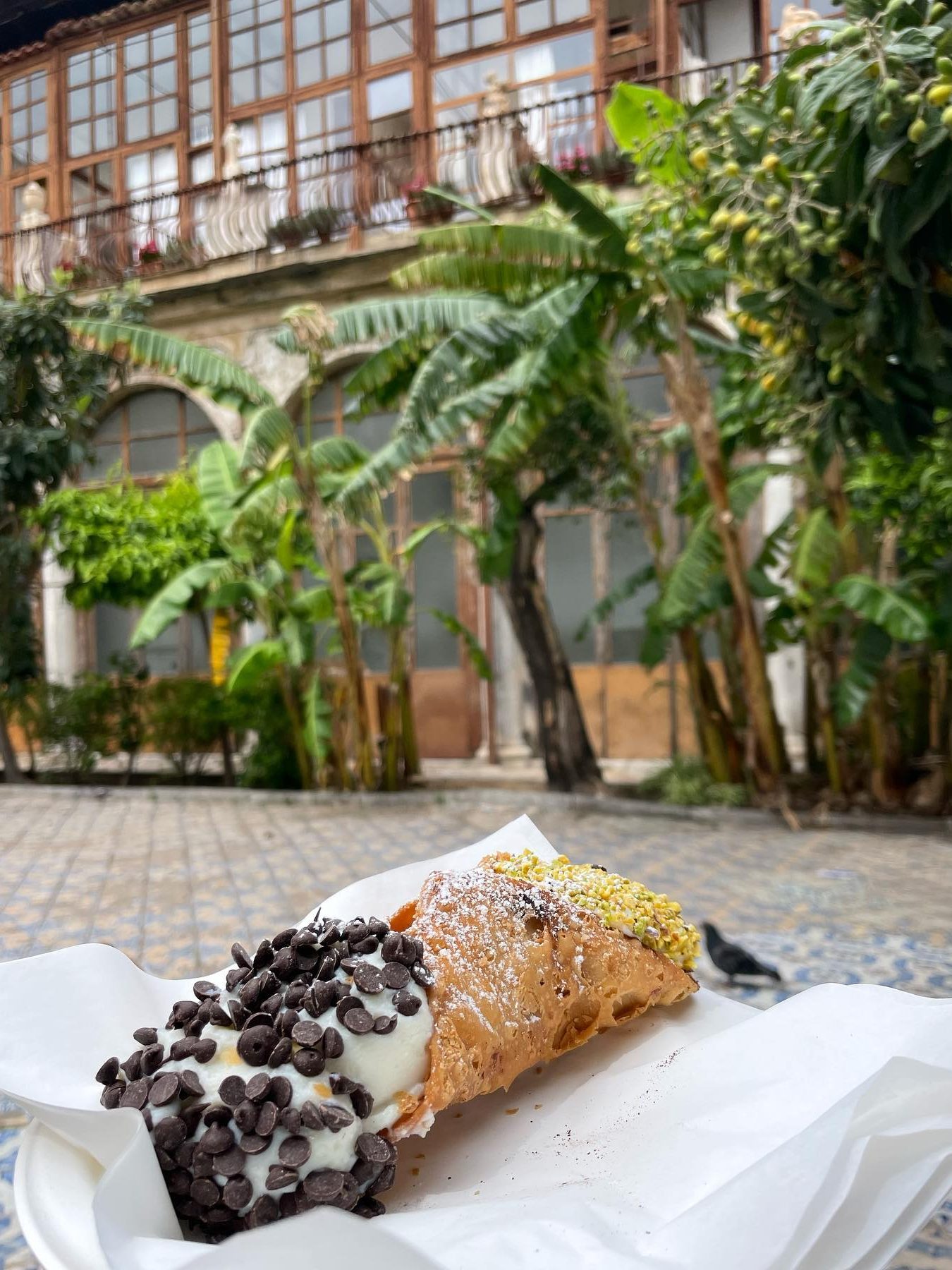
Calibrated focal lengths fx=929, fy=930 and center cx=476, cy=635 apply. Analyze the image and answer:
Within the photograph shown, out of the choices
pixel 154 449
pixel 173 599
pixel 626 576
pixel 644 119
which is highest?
pixel 644 119

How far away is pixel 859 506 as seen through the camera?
5977mm

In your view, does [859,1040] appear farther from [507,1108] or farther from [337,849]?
[337,849]

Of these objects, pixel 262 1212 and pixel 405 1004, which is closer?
pixel 262 1212

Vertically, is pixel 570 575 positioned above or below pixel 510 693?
above

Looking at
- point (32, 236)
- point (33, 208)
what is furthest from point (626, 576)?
point (33, 208)

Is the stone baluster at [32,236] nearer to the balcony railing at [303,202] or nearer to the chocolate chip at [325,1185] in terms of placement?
the balcony railing at [303,202]

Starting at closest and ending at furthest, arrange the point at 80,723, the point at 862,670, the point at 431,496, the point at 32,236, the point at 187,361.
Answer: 1. the point at 32,236
2. the point at 862,670
3. the point at 187,361
4. the point at 80,723
5. the point at 431,496

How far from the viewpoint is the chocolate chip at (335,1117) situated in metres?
1.06

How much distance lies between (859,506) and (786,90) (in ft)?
13.7

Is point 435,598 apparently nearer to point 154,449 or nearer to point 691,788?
point 691,788

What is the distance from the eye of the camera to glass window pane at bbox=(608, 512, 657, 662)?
26.6ft

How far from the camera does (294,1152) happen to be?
1.04m

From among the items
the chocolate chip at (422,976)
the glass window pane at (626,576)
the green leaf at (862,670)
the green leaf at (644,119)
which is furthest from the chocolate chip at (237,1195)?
the glass window pane at (626,576)

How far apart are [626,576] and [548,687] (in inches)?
62.9
